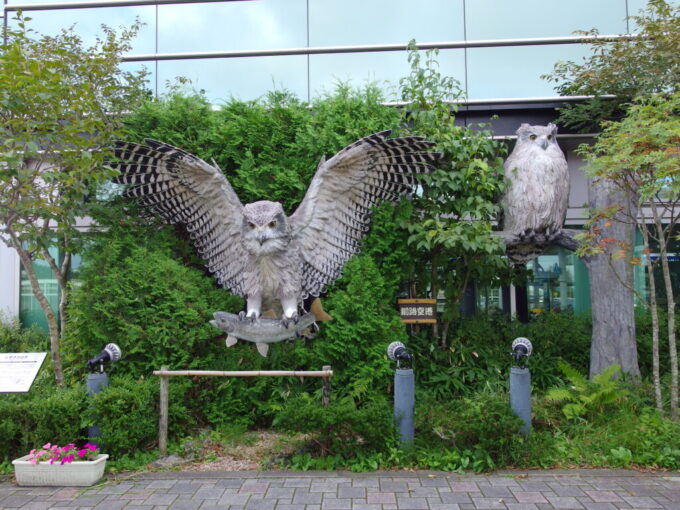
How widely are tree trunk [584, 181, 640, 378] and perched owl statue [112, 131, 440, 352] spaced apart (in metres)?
2.42

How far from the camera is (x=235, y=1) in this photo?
8.62 m

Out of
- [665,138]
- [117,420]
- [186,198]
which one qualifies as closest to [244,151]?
[186,198]

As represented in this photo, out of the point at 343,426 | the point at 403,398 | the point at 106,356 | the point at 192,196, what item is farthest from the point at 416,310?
the point at 106,356

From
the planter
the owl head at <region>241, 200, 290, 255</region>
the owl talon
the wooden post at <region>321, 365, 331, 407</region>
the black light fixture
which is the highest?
the owl head at <region>241, 200, 290, 255</region>

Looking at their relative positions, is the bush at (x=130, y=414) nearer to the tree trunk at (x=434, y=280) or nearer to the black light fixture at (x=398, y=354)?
the black light fixture at (x=398, y=354)

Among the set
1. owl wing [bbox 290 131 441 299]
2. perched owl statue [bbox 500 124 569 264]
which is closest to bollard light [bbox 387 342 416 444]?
owl wing [bbox 290 131 441 299]

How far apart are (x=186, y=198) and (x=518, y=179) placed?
393 centimetres

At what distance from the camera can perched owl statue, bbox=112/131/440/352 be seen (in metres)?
4.88

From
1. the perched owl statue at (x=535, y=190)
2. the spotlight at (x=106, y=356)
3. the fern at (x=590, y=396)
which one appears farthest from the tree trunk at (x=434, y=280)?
the spotlight at (x=106, y=356)

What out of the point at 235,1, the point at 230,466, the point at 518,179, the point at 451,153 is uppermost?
the point at 235,1

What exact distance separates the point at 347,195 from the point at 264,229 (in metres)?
1.32

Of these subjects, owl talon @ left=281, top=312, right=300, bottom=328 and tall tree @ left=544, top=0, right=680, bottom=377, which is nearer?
owl talon @ left=281, top=312, right=300, bottom=328

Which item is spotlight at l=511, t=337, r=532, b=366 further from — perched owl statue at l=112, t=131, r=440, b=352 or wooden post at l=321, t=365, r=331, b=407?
perched owl statue at l=112, t=131, r=440, b=352

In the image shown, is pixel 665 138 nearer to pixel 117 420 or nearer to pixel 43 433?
pixel 117 420
